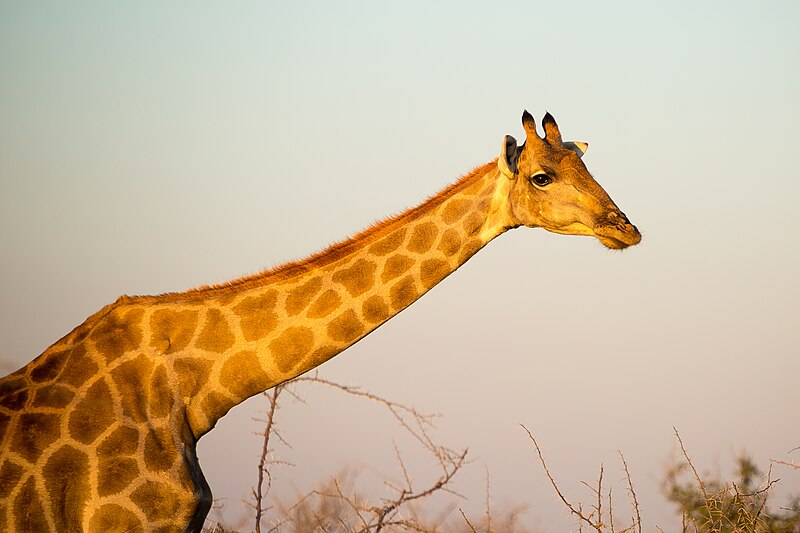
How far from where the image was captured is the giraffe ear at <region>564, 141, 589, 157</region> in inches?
376

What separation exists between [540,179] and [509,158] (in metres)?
0.31

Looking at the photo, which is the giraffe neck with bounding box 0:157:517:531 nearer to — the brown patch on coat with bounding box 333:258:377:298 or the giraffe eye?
the brown patch on coat with bounding box 333:258:377:298

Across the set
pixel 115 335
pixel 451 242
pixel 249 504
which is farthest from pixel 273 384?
pixel 249 504

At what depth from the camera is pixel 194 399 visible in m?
7.66

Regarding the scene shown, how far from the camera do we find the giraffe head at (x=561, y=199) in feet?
27.6

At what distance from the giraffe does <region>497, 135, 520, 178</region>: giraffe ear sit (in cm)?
2

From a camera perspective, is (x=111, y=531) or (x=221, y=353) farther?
(x=221, y=353)

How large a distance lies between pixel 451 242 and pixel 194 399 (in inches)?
92.2

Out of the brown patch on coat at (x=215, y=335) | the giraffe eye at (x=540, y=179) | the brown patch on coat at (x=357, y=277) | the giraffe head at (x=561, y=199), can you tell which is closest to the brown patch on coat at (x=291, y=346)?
the brown patch on coat at (x=215, y=335)

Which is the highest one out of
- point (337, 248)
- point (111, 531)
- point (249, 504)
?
point (337, 248)

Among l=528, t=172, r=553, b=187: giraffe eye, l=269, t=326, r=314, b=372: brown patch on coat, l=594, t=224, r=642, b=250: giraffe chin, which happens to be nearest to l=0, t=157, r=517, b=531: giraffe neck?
l=269, t=326, r=314, b=372: brown patch on coat

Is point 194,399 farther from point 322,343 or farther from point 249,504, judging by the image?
point 249,504

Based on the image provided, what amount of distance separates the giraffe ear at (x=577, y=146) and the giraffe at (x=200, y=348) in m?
0.38

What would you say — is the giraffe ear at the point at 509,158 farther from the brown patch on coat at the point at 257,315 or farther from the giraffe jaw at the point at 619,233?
the brown patch on coat at the point at 257,315
